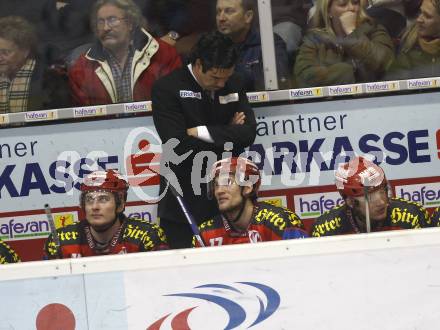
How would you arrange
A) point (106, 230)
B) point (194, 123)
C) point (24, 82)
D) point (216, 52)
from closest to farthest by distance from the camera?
point (106, 230), point (216, 52), point (194, 123), point (24, 82)

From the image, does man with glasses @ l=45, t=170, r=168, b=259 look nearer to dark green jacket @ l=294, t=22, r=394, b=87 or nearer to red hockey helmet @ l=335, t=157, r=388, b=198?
red hockey helmet @ l=335, t=157, r=388, b=198

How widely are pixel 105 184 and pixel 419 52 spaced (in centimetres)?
249

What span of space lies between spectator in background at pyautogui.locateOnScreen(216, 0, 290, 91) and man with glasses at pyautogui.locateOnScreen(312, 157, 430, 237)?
4.41 feet

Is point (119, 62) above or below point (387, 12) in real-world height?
below

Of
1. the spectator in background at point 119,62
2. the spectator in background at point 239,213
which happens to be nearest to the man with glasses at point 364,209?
the spectator in background at point 239,213

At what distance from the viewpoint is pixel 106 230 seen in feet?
22.0

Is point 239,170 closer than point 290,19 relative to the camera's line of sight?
Yes

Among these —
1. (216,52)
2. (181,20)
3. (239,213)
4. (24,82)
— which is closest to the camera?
(239,213)

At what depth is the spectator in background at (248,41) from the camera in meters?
7.70

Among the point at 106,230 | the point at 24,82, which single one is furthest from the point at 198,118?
the point at 24,82

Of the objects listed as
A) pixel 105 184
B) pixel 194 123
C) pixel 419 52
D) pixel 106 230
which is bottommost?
pixel 106 230

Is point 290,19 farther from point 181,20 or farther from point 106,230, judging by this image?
point 106,230

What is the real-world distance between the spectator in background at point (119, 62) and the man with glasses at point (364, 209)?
1.77 meters

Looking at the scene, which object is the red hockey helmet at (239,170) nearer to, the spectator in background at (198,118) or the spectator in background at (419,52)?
the spectator in background at (198,118)
